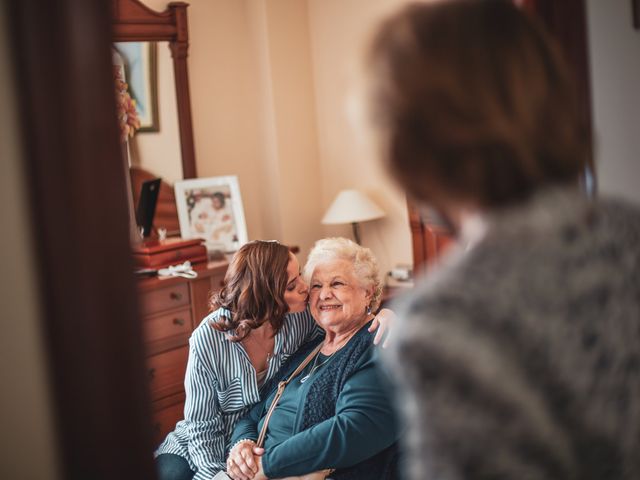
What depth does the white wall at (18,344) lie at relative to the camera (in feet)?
2.59

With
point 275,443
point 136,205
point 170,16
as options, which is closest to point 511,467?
point 275,443

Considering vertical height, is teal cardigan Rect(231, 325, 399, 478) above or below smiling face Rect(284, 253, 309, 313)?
below

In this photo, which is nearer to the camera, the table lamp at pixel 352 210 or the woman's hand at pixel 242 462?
the woman's hand at pixel 242 462

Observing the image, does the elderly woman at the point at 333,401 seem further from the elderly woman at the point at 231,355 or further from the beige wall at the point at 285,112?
the beige wall at the point at 285,112

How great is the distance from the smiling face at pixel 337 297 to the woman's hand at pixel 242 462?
40cm

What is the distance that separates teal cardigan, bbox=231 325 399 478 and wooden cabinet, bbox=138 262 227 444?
4.54 ft

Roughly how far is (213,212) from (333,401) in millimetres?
2094

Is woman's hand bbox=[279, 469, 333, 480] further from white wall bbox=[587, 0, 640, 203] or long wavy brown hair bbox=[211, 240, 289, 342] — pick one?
white wall bbox=[587, 0, 640, 203]

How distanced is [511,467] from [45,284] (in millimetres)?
A: 534

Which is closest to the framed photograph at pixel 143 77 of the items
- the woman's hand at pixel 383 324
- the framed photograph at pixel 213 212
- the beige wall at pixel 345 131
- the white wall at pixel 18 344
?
the framed photograph at pixel 213 212

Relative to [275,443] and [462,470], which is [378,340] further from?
[462,470]

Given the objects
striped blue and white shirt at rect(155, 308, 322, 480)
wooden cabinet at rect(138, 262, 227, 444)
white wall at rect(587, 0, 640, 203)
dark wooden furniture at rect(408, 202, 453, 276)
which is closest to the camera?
white wall at rect(587, 0, 640, 203)

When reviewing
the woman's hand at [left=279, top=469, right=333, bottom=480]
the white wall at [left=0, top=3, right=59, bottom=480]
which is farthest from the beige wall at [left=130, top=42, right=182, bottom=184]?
the white wall at [left=0, top=3, right=59, bottom=480]

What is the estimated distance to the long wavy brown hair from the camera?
2045mm
